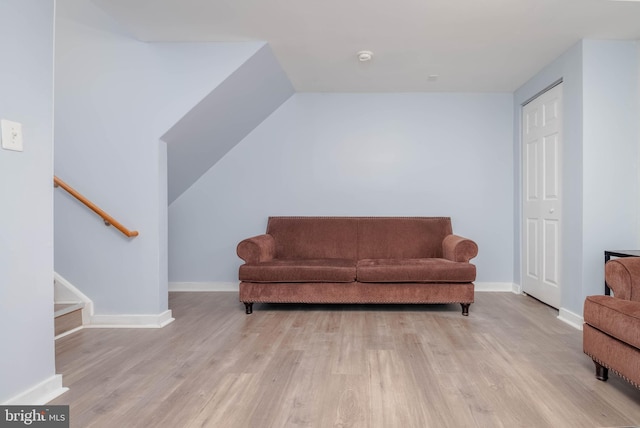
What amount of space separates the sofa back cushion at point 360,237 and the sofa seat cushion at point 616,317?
207 cm

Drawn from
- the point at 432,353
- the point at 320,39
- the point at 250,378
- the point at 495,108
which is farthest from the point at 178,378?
the point at 495,108

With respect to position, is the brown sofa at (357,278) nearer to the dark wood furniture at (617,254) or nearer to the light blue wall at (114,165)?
the light blue wall at (114,165)

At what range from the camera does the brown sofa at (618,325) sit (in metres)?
1.71

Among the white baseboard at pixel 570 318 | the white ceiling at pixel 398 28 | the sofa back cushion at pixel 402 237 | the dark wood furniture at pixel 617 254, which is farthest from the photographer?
the sofa back cushion at pixel 402 237

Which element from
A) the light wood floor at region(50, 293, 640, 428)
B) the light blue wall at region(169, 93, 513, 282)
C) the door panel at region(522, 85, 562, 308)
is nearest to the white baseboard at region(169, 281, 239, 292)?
the light blue wall at region(169, 93, 513, 282)

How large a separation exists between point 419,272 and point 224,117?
7.56ft

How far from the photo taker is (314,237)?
4.19 meters

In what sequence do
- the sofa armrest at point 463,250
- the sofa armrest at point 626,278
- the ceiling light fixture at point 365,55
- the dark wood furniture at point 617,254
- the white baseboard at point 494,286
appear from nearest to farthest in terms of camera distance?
the sofa armrest at point 626,278 < the dark wood furniture at point 617,254 < the ceiling light fixture at point 365,55 < the sofa armrest at point 463,250 < the white baseboard at point 494,286

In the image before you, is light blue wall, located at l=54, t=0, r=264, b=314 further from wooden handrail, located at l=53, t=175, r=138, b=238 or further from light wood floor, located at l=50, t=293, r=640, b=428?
light wood floor, located at l=50, t=293, r=640, b=428

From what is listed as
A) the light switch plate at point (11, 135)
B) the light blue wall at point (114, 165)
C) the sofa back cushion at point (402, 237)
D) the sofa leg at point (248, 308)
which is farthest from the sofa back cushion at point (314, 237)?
the light switch plate at point (11, 135)

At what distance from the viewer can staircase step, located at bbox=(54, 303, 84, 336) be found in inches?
112

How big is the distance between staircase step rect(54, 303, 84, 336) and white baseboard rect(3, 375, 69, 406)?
107cm

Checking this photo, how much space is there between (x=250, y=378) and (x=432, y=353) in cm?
115

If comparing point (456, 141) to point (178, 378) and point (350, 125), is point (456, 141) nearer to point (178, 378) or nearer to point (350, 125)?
point (350, 125)
